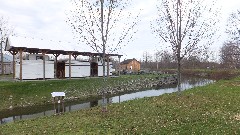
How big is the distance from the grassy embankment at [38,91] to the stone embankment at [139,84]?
213cm

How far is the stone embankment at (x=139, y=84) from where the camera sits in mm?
38625

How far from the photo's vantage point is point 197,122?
1102 centimetres

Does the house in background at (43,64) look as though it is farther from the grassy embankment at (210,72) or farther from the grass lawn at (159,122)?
the grassy embankment at (210,72)

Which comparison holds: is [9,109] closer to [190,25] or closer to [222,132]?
[190,25]

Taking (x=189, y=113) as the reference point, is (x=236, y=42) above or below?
above

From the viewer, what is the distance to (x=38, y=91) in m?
29.7

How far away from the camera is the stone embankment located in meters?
38.6

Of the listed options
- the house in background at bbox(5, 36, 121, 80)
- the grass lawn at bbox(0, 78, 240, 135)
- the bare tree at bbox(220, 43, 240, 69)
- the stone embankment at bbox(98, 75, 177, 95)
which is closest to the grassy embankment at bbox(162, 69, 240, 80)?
the bare tree at bbox(220, 43, 240, 69)

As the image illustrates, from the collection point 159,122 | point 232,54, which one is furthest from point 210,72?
point 159,122

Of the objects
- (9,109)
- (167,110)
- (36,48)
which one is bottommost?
(9,109)

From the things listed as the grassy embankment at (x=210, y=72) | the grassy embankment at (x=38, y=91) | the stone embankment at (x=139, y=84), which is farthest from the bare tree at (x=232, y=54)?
the grassy embankment at (x=38, y=91)

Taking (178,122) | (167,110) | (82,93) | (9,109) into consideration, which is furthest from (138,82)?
(178,122)

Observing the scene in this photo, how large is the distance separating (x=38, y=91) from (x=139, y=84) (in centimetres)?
2055

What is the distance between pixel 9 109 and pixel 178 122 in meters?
17.7
